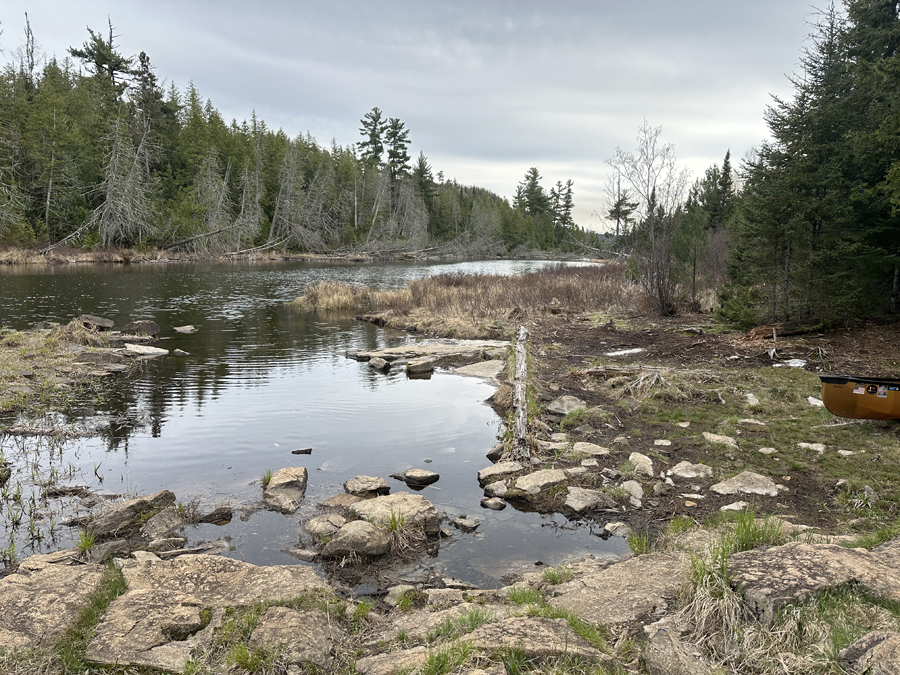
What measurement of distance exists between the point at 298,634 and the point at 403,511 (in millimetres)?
2389

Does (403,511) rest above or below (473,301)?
below

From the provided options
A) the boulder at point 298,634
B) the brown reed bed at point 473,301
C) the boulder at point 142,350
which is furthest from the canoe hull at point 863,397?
the boulder at point 142,350

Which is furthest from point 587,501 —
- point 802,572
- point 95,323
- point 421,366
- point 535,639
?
point 95,323

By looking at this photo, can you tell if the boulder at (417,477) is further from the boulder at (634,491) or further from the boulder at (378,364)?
the boulder at (378,364)

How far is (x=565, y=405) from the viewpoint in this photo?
10.0 meters

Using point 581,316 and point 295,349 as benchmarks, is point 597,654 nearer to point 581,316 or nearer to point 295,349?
point 295,349

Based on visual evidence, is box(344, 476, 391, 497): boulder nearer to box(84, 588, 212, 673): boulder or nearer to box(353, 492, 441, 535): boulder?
box(353, 492, 441, 535): boulder

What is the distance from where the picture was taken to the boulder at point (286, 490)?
642 cm

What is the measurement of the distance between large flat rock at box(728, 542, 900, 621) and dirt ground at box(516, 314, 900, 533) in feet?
6.07

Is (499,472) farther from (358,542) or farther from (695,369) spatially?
(695,369)

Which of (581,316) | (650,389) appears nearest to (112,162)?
(581,316)

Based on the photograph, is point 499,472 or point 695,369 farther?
point 695,369

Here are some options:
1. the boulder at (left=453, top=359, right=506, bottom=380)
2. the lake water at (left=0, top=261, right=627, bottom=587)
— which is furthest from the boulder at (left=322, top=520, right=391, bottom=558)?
the boulder at (left=453, top=359, right=506, bottom=380)

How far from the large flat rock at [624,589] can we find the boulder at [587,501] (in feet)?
5.38
